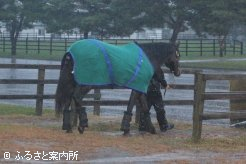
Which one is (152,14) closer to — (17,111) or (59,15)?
(59,15)

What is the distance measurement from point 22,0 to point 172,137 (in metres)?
48.2

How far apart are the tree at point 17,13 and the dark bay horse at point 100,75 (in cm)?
4490

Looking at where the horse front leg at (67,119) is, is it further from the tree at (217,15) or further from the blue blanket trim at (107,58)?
the tree at (217,15)

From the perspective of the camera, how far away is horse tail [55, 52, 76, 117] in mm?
13508

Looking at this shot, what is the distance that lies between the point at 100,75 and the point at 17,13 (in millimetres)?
→ 47761

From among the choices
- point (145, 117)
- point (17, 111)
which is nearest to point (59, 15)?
point (17, 111)

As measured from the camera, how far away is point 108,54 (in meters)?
13.3

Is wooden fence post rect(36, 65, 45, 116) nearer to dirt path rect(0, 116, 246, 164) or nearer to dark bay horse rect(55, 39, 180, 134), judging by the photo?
dirt path rect(0, 116, 246, 164)

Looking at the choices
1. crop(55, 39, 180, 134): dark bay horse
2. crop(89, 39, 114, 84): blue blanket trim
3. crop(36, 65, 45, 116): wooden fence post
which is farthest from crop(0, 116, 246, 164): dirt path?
crop(36, 65, 45, 116): wooden fence post

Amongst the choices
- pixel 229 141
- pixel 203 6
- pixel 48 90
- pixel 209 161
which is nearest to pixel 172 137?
pixel 229 141

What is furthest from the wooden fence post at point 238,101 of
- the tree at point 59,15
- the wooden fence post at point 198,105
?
the tree at point 59,15

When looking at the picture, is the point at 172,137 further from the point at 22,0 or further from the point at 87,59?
the point at 22,0

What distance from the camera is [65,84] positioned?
13664mm

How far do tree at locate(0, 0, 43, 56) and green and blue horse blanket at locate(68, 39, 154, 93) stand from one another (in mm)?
45379
